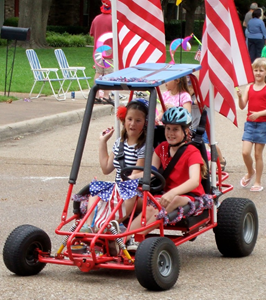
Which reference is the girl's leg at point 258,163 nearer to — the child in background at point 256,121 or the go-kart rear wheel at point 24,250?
the child in background at point 256,121

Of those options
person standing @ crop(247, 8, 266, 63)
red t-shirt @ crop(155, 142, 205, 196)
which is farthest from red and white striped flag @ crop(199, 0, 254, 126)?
person standing @ crop(247, 8, 266, 63)

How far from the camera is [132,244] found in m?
4.64

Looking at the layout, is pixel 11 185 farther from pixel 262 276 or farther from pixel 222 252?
pixel 262 276

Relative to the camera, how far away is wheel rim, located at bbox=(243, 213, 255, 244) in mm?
5355

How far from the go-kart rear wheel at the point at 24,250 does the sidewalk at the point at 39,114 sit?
611 cm

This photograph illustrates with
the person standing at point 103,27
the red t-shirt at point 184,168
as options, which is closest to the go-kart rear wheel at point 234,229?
the red t-shirt at point 184,168

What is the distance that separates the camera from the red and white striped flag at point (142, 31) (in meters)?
5.86

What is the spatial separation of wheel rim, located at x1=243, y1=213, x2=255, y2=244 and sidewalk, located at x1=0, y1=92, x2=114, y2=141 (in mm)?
5973

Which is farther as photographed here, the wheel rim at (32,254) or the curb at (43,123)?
the curb at (43,123)

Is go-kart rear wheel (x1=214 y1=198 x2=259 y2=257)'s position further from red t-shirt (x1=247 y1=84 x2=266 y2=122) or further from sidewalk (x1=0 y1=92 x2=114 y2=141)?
sidewalk (x1=0 y1=92 x2=114 y2=141)

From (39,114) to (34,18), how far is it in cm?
1937

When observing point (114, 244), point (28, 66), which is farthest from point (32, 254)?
point (28, 66)

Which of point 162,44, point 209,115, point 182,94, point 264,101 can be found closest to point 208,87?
point 209,115

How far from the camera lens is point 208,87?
213 inches
